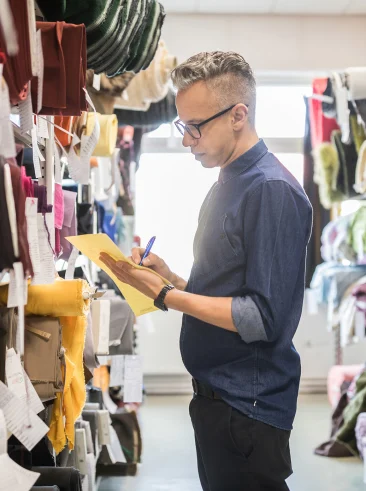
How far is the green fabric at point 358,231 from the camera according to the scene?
15.0ft

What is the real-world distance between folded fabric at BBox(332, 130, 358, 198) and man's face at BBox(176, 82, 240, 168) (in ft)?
10.1

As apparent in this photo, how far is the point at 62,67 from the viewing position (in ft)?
5.24

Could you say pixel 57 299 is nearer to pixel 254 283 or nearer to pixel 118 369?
pixel 254 283

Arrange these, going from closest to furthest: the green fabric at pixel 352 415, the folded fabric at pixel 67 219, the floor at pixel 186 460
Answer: the folded fabric at pixel 67 219 < the floor at pixel 186 460 < the green fabric at pixel 352 415

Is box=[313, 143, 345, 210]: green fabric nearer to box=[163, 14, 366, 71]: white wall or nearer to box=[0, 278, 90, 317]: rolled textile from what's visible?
box=[163, 14, 366, 71]: white wall

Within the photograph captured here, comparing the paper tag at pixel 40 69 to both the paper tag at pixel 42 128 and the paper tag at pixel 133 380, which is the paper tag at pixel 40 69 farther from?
the paper tag at pixel 133 380

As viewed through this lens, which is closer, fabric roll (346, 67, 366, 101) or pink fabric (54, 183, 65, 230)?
pink fabric (54, 183, 65, 230)

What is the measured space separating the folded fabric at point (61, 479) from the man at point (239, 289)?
1.04 feet

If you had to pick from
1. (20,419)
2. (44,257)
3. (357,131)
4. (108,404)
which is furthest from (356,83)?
(20,419)

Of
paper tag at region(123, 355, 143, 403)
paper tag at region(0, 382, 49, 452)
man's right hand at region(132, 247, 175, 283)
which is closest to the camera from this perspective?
paper tag at region(0, 382, 49, 452)

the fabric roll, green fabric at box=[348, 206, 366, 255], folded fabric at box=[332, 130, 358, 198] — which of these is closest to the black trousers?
the fabric roll

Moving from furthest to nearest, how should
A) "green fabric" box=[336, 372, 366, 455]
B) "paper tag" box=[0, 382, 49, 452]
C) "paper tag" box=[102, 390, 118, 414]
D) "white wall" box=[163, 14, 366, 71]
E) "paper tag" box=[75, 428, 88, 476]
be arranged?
"white wall" box=[163, 14, 366, 71] → "green fabric" box=[336, 372, 366, 455] → "paper tag" box=[102, 390, 118, 414] → "paper tag" box=[75, 428, 88, 476] → "paper tag" box=[0, 382, 49, 452]

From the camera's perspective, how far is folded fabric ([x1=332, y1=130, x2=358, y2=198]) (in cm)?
469

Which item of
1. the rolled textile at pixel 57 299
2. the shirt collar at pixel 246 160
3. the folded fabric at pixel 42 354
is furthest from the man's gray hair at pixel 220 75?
the folded fabric at pixel 42 354
